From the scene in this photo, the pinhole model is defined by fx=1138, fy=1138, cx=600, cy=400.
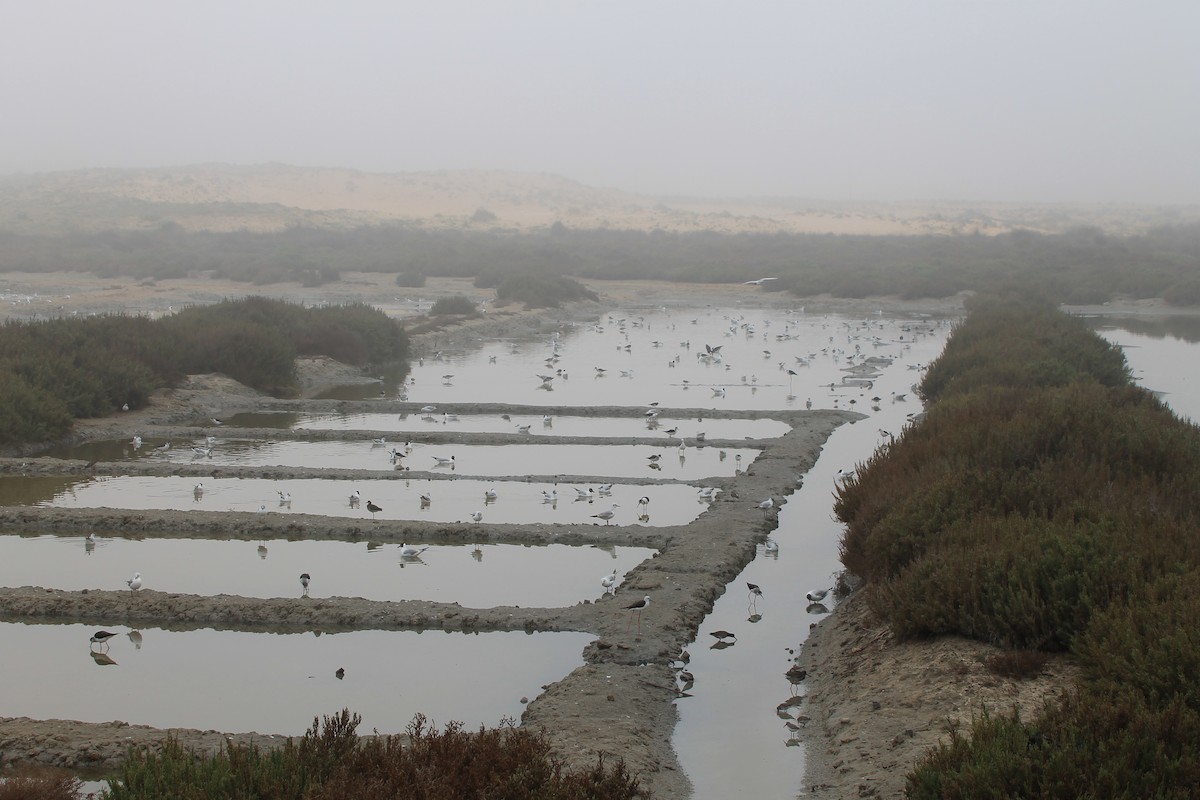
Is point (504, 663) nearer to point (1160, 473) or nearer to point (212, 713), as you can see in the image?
point (212, 713)

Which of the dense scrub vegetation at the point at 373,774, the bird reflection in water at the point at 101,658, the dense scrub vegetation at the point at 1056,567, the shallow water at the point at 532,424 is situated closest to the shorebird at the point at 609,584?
the dense scrub vegetation at the point at 1056,567

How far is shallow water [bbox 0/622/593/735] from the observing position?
8.31 m

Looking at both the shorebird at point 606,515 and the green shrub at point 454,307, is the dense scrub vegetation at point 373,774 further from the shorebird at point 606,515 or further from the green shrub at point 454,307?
the green shrub at point 454,307

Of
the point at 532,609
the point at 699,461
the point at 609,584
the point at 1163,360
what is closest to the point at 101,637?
the point at 532,609

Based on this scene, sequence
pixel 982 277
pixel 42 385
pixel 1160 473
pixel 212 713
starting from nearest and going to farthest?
pixel 212 713
pixel 1160 473
pixel 42 385
pixel 982 277

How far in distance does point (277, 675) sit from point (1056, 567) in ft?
19.7

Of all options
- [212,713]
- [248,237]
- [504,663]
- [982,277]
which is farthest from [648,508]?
[248,237]

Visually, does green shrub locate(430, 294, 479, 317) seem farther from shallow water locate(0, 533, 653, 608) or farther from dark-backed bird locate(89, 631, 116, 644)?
dark-backed bird locate(89, 631, 116, 644)

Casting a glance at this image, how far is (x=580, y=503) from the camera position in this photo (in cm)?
1534

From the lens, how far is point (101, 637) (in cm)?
973

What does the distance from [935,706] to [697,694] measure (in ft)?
6.49

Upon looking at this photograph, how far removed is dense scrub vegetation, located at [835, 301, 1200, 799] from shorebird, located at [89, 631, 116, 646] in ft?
21.5

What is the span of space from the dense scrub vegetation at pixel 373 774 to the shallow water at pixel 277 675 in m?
2.22

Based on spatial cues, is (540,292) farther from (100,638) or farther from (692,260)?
(100,638)
